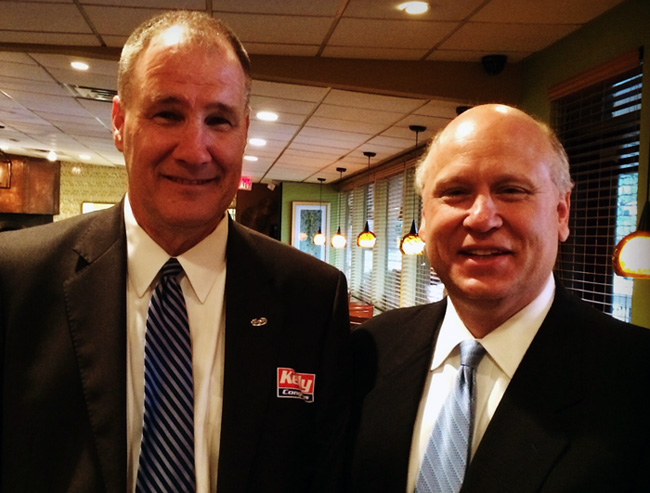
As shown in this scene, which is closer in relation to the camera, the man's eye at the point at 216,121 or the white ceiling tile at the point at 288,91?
the man's eye at the point at 216,121

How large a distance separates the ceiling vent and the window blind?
11.8ft

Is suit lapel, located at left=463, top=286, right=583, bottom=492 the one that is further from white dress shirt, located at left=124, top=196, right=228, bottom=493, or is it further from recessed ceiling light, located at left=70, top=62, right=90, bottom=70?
recessed ceiling light, located at left=70, top=62, right=90, bottom=70

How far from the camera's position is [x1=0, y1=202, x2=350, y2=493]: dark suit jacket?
3.35 ft

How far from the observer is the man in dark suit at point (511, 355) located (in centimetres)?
104

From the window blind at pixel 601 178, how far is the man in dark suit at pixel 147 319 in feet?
7.76

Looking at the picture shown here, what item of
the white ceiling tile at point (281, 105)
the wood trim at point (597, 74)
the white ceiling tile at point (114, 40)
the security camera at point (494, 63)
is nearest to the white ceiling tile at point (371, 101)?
the white ceiling tile at point (281, 105)

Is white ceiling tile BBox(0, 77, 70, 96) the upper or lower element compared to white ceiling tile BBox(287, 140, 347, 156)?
upper

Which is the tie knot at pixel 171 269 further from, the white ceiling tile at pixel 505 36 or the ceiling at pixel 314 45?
the white ceiling tile at pixel 505 36

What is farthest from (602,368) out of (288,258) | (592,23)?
(592,23)

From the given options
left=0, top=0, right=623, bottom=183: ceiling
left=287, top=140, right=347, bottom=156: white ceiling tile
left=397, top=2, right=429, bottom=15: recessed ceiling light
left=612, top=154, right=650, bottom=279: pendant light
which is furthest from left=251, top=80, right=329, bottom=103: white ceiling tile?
left=612, top=154, right=650, bottom=279: pendant light

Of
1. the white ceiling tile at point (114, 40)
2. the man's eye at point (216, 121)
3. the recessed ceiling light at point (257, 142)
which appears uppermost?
the white ceiling tile at point (114, 40)

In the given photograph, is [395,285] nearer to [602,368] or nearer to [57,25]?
[57,25]

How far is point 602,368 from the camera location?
1100 millimetres

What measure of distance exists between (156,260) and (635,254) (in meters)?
2.06
